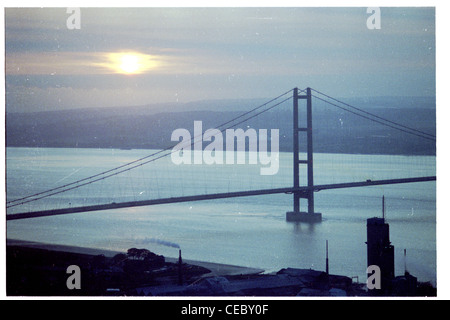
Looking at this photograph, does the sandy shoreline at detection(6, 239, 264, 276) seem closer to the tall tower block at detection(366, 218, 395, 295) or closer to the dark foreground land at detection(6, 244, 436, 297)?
the dark foreground land at detection(6, 244, 436, 297)

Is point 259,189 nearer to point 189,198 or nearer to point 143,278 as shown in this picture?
point 189,198

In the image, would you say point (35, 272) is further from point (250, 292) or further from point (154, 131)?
point (154, 131)

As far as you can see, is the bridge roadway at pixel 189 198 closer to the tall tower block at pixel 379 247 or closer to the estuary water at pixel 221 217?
the estuary water at pixel 221 217

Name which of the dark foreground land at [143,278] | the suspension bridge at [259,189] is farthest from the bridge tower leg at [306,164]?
the dark foreground land at [143,278]

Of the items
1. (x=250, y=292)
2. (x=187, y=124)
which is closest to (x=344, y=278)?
(x=250, y=292)

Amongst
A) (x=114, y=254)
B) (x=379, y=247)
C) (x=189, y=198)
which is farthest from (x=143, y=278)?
(x=189, y=198)
